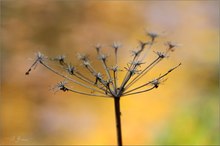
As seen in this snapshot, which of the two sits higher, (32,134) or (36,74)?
(36,74)

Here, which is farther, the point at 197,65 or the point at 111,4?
the point at 111,4

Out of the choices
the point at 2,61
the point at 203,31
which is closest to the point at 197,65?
the point at 203,31

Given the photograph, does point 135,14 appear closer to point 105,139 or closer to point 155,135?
point 105,139

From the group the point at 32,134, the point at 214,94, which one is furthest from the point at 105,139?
the point at 214,94

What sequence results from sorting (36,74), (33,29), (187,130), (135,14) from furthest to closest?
1. (135,14)
2. (33,29)
3. (36,74)
4. (187,130)

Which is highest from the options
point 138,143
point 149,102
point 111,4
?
point 111,4

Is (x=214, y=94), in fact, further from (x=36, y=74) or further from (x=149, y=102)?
(x=36, y=74)

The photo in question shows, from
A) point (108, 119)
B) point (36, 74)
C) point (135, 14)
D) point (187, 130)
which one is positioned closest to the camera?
point (187, 130)
